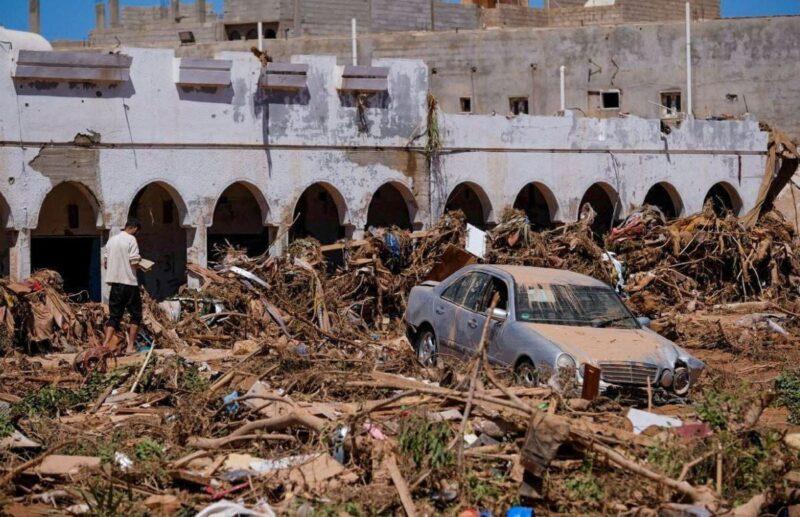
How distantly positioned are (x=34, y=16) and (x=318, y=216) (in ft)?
93.4

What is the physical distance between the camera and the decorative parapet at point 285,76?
2266cm

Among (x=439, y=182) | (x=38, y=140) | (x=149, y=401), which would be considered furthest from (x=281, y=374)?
(x=439, y=182)

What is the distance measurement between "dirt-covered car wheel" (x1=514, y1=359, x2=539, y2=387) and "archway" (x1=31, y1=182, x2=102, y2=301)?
13584 millimetres

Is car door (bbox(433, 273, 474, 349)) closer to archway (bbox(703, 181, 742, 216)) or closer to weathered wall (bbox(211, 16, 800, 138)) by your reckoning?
archway (bbox(703, 181, 742, 216))

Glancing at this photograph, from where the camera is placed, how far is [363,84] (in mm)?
23875

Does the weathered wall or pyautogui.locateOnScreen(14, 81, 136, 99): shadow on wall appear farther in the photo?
the weathered wall

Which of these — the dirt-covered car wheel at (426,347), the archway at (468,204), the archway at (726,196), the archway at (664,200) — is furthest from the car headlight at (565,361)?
the archway at (726,196)

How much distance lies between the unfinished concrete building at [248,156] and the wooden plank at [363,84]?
3 cm

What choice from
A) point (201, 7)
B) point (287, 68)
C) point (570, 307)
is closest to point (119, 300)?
point (570, 307)

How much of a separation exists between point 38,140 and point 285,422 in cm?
1285

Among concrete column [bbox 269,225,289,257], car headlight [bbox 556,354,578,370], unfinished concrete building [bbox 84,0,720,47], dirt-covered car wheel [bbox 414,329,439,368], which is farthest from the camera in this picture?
unfinished concrete building [bbox 84,0,720,47]

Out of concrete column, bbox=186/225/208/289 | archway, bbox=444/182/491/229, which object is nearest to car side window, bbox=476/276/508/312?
concrete column, bbox=186/225/208/289

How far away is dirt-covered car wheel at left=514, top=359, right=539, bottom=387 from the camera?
11203 mm

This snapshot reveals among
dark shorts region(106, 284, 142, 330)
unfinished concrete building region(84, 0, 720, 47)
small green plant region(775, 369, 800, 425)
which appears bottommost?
small green plant region(775, 369, 800, 425)
